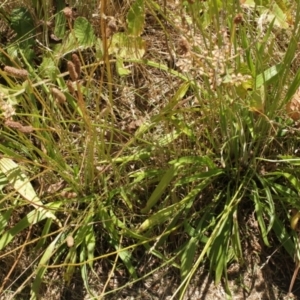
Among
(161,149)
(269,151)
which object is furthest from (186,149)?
(269,151)

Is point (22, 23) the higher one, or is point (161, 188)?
point (22, 23)

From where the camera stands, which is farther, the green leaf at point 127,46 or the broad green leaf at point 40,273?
the green leaf at point 127,46

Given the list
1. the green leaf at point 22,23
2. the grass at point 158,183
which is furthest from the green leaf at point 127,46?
the green leaf at point 22,23

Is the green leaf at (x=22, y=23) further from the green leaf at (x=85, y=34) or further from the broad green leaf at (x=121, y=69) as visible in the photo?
the broad green leaf at (x=121, y=69)

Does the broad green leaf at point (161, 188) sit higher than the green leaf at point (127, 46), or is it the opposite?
the green leaf at point (127, 46)

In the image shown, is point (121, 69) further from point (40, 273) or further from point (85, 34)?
point (40, 273)

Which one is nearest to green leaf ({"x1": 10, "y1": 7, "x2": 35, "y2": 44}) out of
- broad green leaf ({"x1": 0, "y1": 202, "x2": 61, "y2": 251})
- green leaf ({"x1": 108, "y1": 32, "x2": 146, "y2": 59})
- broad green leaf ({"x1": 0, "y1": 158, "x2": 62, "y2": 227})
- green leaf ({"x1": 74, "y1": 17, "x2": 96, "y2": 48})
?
green leaf ({"x1": 74, "y1": 17, "x2": 96, "y2": 48})

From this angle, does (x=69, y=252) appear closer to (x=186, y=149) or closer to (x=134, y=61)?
Result: (x=186, y=149)

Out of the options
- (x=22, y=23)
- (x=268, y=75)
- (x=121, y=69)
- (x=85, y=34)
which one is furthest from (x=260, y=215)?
(x=22, y=23)

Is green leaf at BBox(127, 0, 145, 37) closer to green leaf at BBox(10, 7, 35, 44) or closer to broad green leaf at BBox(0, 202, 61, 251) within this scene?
green leaf at BBox(10, 7, 35, 44)

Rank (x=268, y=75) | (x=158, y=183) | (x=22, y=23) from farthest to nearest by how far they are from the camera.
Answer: (x=22, y=23), (x=158, y=183), (x=268, y=75)

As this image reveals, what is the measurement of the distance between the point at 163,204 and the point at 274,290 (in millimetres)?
338

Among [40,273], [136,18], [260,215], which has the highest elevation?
[136,18]

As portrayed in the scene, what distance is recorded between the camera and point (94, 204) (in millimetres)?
1408
